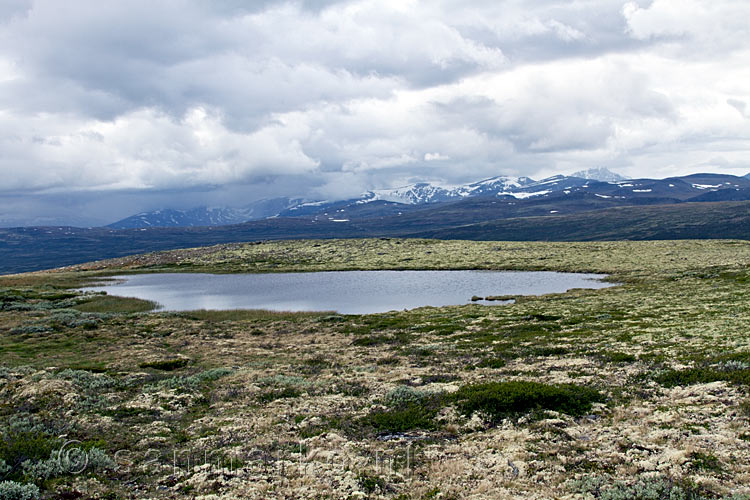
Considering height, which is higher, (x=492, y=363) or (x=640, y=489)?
(x=640, y=489)

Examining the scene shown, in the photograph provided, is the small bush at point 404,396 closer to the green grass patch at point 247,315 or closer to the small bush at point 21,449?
the small bush at point 21,449

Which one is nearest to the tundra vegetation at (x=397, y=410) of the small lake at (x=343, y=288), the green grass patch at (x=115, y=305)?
the green grass patch at (x=115, y=305)

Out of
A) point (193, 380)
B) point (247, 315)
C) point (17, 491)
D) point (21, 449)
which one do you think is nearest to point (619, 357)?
point (193, 380)

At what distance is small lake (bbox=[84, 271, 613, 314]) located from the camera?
63.4 metres

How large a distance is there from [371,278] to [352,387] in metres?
73.7

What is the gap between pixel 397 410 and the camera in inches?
642

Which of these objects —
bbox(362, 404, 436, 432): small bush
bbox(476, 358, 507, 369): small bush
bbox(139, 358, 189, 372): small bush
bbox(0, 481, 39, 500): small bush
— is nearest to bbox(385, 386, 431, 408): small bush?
bbox(362, 404, 436, 432): small bush

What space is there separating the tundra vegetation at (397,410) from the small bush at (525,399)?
9 cm

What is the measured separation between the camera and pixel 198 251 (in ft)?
528

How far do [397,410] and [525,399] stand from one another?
15.4 feet

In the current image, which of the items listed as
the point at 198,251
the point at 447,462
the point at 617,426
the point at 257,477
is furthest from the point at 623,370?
the point at 198,251

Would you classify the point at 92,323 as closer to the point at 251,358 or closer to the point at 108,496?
the point at 251,358

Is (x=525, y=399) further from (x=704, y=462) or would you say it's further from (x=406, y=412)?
(x=704, y=462)

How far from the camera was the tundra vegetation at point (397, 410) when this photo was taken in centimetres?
1084
